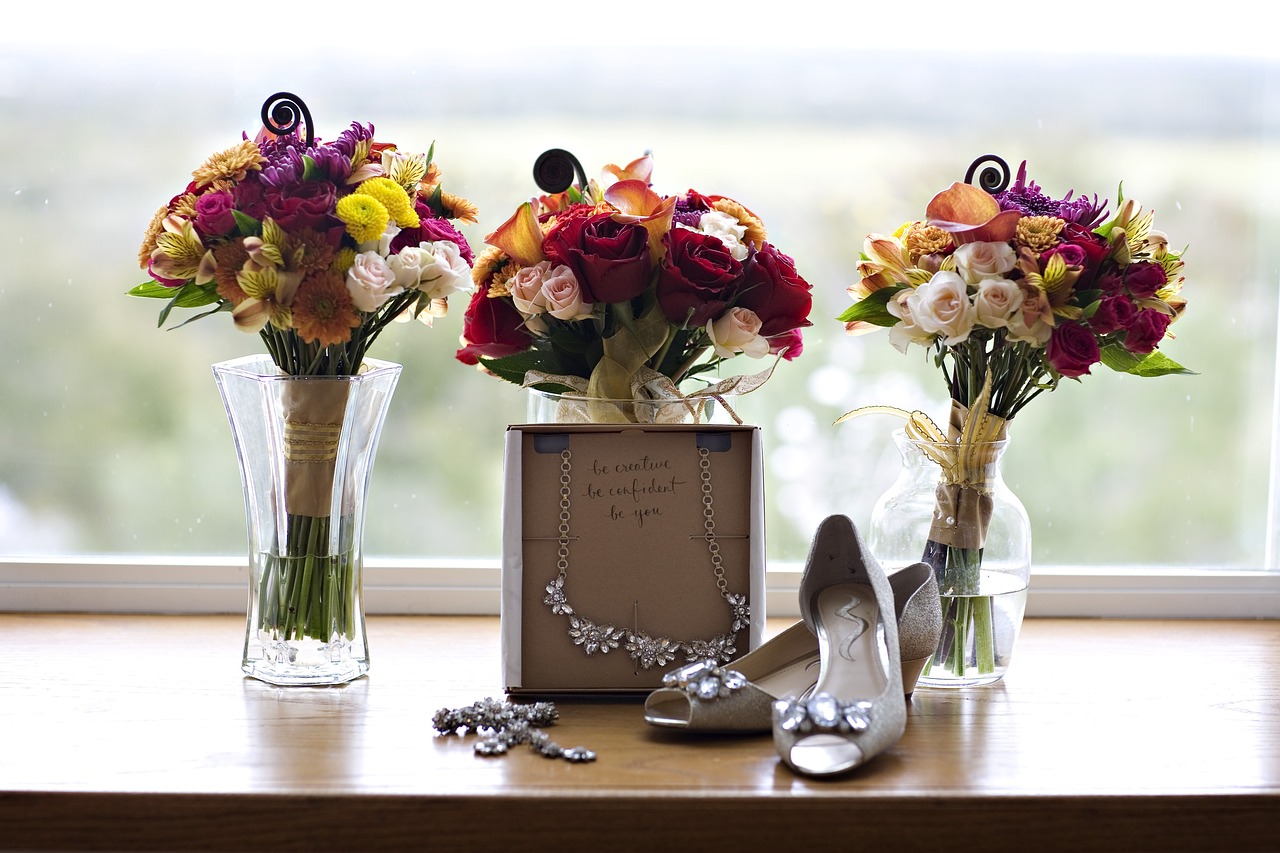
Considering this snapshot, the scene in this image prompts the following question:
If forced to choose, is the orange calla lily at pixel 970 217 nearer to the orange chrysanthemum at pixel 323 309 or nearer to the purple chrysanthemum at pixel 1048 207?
the purple chrysanthemum at pixel 1048 207

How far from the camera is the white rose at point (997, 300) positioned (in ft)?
2.93

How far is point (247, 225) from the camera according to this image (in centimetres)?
88

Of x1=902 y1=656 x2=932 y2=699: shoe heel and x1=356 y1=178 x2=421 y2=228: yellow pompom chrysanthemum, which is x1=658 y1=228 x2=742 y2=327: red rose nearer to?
x1=356 y1=178 x2=421 y2=228: yellow pompom chrysanthemum

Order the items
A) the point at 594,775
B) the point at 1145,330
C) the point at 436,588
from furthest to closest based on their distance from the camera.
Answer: the point at 436,588 → the point at 1145,330 → the point at 594,775

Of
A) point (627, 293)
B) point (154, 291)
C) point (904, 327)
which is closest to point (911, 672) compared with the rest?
point (904, 327)

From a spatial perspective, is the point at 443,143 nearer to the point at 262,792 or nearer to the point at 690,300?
the point at 690,300

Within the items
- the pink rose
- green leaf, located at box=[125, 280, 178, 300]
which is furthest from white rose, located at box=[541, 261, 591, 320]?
green leaf, located at box=[125, 280, 178, 300]

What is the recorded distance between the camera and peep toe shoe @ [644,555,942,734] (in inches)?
33.9

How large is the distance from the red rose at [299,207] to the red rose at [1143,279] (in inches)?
25.8

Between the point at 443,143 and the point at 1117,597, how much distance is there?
975 millimetres

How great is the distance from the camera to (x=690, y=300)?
92cm

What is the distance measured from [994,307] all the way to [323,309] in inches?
21.3

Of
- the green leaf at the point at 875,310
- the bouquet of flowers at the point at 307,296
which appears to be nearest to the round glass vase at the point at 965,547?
the green leaf at the point at 875,310

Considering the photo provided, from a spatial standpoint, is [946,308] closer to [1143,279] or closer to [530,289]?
[1143,279]
